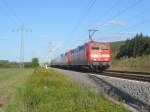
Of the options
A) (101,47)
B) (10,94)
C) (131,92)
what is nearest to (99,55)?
(101,47)

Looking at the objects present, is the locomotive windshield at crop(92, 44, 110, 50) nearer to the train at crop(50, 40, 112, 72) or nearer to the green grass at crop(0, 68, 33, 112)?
the train at crop(50, 40, 112, 72)

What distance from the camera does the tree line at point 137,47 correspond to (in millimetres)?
87512

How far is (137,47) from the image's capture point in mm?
90562

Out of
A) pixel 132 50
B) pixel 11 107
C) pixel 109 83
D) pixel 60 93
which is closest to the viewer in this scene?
pixel 11 107

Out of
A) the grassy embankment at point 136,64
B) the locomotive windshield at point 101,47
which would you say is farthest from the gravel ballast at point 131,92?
the grassy embankment at point 136,64

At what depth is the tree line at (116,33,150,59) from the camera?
287 ft

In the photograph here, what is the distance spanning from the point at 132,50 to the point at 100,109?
3154 inches

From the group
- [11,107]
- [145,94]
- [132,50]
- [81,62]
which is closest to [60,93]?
[11,107]

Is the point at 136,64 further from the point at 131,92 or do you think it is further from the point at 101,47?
the point at 131,92

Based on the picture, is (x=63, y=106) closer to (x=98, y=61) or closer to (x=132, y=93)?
(x=132, y=93)

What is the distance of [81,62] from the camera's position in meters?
48.4

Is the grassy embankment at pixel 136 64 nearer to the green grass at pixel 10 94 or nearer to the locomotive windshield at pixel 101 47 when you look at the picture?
the locomotive windshield at pixel 101 47

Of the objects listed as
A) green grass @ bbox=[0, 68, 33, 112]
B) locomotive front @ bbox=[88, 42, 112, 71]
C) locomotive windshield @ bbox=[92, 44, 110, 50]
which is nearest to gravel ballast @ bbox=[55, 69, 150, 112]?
green grass @ bbox=[0, 68, 33, 112]

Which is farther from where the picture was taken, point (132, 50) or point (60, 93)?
point (132, 50)
